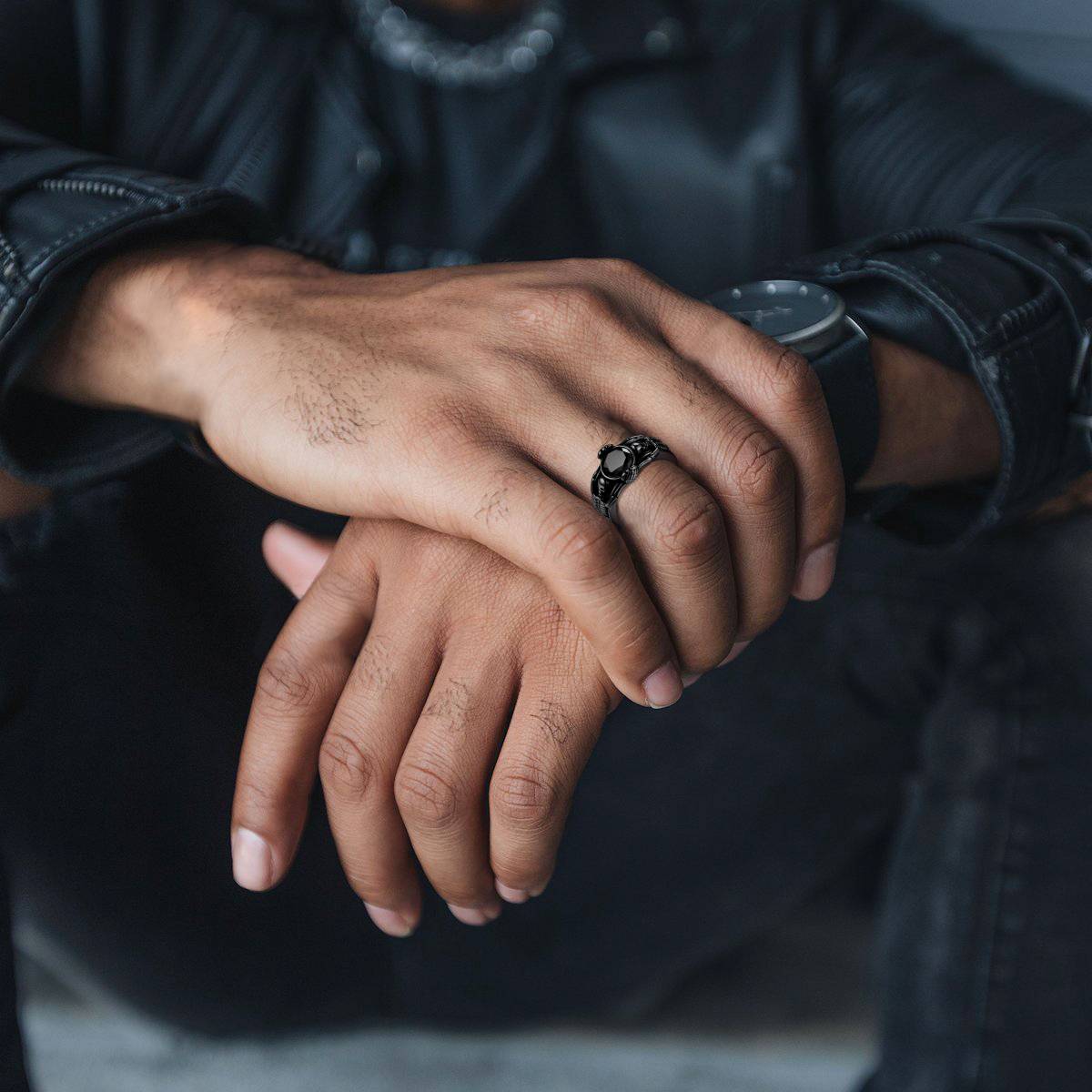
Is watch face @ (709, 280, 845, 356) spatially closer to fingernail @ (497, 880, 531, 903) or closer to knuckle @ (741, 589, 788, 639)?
knuckle @ (741, 589, 788, 639)

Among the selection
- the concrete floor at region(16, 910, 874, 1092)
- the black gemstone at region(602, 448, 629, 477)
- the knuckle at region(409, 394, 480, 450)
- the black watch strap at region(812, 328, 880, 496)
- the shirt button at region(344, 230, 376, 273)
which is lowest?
the concrete floor at region(16, 910, 874, 1092)

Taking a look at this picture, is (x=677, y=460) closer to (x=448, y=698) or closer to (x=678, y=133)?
(x=448, y=698)

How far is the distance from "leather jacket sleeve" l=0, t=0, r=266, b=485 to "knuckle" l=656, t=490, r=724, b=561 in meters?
0.32

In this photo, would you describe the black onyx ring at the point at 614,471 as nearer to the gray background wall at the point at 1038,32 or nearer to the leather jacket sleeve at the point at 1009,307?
the leather jacket sleeve at the point at 1009,307

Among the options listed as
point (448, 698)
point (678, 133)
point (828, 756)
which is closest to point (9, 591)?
point (448, 698)

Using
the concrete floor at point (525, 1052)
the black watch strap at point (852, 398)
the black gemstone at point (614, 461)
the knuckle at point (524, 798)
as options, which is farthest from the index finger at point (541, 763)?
the concrete floor at point (525, 1052)

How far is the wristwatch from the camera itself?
0.61 metres

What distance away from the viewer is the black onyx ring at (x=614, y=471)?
520 mm

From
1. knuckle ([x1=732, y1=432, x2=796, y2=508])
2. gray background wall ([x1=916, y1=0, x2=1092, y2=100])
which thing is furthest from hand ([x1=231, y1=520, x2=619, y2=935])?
gray background wall ([x1=916, y1=0, x2=1092, y2=100])

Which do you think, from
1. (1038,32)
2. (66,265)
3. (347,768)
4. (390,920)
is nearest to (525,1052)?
(390,920)

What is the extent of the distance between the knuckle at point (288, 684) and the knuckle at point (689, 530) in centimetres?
21

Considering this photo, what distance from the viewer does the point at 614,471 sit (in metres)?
0.52

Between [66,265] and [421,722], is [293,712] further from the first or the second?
[66,265]

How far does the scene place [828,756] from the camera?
892mm
